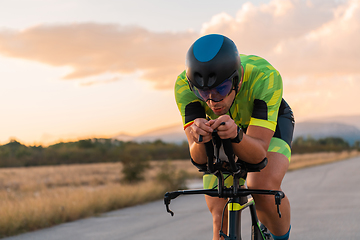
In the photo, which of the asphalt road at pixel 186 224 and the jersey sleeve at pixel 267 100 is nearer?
the jersey sleeve at pixel 267 100

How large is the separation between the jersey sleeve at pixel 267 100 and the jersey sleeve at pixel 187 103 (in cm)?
37

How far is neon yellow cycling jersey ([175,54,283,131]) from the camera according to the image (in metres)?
2.79

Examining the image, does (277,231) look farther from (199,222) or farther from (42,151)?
(42,151)

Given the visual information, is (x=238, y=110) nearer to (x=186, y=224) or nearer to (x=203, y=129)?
(x=203, y=129)

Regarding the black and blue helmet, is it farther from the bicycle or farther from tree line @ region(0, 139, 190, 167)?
tree line @ region(0, 139, 190, 167)

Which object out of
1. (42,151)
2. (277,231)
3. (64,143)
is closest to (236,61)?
(277,231)

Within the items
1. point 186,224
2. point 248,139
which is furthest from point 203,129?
point 186,224

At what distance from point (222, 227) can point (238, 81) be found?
1051 mm

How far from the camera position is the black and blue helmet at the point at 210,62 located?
239cm

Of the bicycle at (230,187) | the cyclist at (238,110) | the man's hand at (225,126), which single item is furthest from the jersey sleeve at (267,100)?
the man's hand at (225,126)

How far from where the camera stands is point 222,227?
9.80ft

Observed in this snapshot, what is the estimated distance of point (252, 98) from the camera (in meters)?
Result: 2.96

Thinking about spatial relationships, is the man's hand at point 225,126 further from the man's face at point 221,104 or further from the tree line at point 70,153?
the tree line at point 70,153

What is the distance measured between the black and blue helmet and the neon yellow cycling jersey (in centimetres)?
41
